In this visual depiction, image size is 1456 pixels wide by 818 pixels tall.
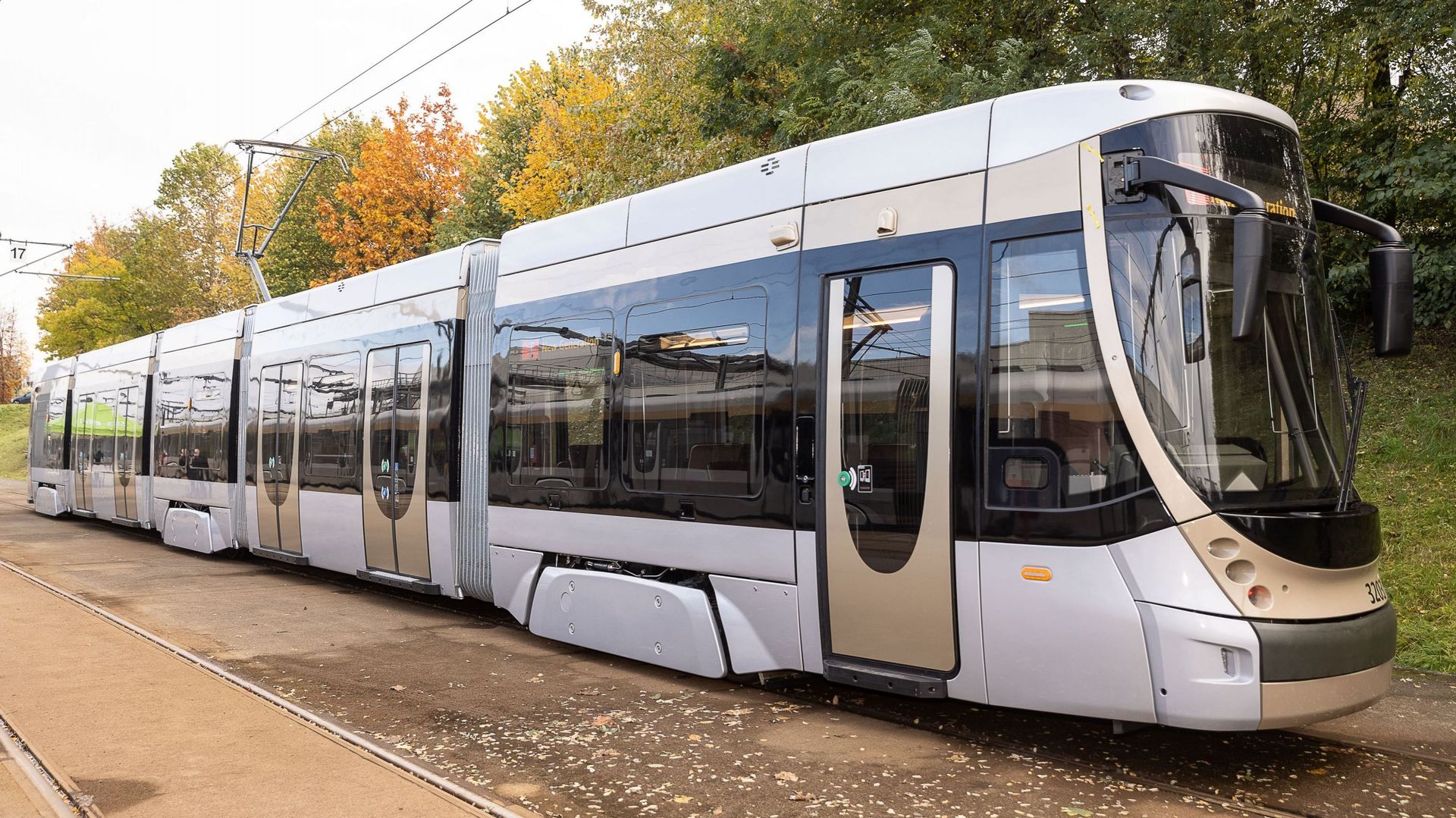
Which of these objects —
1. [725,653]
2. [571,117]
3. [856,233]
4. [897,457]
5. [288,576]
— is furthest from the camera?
[571,117]

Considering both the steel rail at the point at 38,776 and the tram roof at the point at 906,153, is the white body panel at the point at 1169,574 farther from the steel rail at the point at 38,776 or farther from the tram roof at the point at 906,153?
the steel rail at the point at 38,776

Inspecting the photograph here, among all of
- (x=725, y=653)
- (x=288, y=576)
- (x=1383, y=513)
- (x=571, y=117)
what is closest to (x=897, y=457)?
(x=725, y=653)

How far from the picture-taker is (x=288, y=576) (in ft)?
47.0

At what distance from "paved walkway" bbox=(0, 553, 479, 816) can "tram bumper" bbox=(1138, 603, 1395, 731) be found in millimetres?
3220

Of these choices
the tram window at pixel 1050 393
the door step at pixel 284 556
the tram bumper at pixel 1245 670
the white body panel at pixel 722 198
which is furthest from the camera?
the door step at pixel 284 556

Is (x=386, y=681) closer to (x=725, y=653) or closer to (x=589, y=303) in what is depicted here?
(x=725, y=653)

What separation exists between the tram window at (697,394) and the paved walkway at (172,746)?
2652mm

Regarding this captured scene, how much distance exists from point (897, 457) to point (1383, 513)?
7410 mm

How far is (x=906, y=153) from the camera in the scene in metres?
6.21

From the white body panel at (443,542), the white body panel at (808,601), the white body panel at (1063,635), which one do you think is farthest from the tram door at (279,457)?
the white body panel at (1063,635)

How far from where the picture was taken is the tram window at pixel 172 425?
16.9 m

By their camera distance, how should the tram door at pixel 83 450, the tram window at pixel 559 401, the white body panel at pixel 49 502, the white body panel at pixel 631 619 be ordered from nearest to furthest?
1. the white body panel at pixel 631 619
2. the tram window at pixel 559 401
3. the tram door at pixel 83 450
4. the white body panel at pixel 49 502

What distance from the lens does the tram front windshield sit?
200 inches

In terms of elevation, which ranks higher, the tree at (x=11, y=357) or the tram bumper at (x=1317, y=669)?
the tree at (x=11, y=357)
